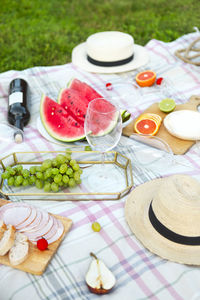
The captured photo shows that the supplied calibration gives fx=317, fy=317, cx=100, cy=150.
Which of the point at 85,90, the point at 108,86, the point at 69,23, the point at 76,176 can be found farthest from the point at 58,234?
the point at 69,23

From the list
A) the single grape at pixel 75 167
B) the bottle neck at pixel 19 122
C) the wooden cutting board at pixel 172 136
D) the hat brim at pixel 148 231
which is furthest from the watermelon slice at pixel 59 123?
the hat brim at pixel 148 231

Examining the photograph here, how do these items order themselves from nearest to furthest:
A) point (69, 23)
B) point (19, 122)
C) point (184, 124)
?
point (184, 124) < point (19, 122) < point (69, 23)

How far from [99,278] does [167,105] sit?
156 centimetres

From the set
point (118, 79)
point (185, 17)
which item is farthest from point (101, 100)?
point (185, 17)

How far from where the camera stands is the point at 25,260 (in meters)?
1.39

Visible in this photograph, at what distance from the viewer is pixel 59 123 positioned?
7.52 ft

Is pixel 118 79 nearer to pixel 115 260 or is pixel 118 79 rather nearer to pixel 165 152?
pixel 165 152

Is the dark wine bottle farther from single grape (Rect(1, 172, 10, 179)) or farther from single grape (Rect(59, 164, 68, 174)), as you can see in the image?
single grape (Rect(59, 164, 68, 174))

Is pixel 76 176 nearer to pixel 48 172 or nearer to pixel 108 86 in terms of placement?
pixel 48 172

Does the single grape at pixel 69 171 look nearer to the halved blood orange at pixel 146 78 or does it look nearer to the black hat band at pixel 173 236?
the black hat band at pixel 173 236

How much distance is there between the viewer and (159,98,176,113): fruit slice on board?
2457 millimetres

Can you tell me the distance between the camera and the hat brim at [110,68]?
3086mm

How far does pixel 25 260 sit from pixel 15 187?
517 millimetres

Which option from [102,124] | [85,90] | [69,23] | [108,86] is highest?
[102,124]
